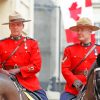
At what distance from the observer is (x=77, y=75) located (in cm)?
683

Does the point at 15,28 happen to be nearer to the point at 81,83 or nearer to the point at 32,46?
the point at 32,46

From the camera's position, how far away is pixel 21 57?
273 inches

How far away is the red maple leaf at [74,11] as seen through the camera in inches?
377

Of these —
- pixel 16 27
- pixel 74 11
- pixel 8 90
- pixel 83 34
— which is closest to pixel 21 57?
pixel 16 27

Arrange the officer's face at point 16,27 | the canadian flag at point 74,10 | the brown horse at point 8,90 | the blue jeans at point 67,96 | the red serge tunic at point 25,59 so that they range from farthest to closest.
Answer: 1. the canadian flag at point 74,10
2. the officer's face at point 16,27
3. the red serge tunic at point 25,59
4. the blue jeans at point 67,96
5. the brown horse at point 8,90

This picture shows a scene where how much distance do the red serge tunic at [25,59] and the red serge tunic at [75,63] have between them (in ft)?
1.02

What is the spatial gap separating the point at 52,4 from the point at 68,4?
19.9 feet

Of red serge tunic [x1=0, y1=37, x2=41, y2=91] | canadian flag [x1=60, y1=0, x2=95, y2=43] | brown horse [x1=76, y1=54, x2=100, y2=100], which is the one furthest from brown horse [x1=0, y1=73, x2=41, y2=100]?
canadian flag [x1=60, y1=0, x2=95, y2=43]

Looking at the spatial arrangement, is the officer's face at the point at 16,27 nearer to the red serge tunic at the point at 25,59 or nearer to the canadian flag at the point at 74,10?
the red serge tunic at the point at 25,59

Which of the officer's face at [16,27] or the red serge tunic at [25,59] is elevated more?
the officer's face at [16,27]

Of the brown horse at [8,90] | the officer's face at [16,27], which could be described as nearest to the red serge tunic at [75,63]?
the officer's face at [16,27]

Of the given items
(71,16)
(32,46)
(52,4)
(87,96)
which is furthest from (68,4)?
(52,4)

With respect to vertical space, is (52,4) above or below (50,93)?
above

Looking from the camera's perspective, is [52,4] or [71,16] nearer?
[71,16]
